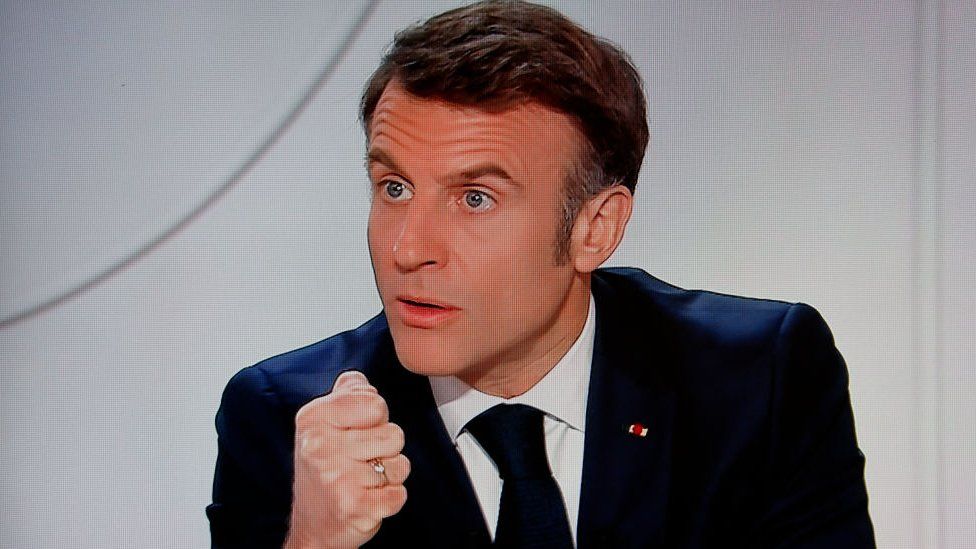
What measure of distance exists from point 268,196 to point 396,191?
37 cm

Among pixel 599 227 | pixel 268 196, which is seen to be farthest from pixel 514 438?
pixel 268 196

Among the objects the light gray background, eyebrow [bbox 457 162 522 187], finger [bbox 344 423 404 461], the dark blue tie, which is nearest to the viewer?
finger [bbox 344 423 404 461]

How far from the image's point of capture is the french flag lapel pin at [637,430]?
55.4 inches

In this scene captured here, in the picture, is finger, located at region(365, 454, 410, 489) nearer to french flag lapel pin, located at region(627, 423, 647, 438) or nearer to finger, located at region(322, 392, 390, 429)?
finger, located at region(322, 392, 390, 429)

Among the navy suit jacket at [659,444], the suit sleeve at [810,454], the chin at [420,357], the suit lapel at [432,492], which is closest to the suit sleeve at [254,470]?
the navy suit jacket at [659,444]

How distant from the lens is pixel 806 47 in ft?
5.47

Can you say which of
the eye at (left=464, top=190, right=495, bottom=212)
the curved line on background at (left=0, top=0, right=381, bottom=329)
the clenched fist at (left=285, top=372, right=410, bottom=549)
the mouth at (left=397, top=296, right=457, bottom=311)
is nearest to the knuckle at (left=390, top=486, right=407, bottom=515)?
the clenched fist at (left=285, top=372, right=410, bottom=549)

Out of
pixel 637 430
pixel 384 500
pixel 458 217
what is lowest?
pixel 384 500

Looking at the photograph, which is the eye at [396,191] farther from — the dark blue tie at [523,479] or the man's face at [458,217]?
the dark blue tie at [523,479]

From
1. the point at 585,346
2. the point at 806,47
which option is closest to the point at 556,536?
the point at 585,346

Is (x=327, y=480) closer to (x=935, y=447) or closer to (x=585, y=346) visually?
(x=585, y=346)

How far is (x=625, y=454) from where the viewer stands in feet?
4.58

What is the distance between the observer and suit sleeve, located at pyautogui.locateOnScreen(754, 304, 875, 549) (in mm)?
1416

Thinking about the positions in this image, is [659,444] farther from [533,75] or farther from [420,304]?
[533,75]
